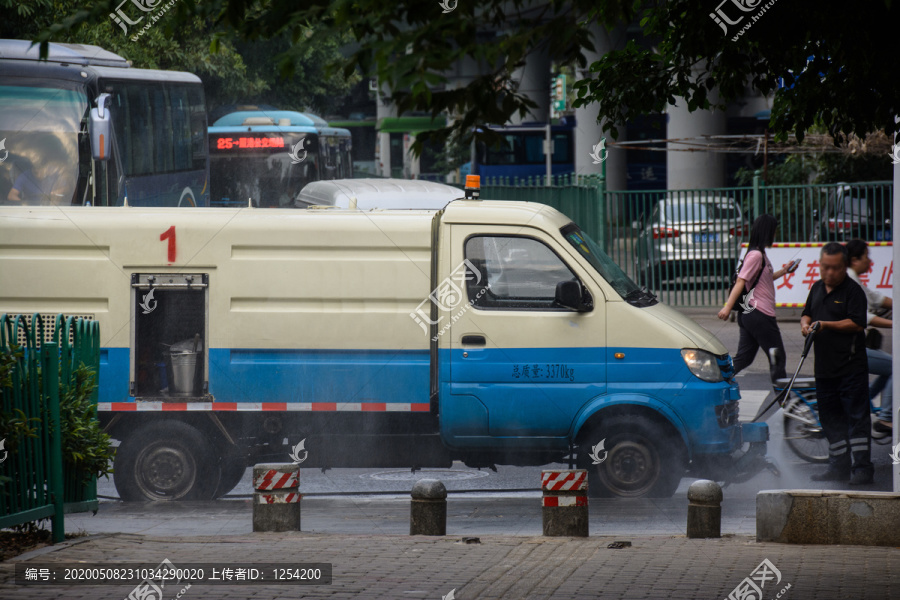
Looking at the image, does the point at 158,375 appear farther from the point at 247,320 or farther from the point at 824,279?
the point at 824,279

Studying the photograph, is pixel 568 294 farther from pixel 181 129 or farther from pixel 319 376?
pixel 181 129

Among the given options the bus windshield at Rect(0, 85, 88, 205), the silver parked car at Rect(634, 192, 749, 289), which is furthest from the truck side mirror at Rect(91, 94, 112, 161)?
the silver parked car at Rect(634, 192, 749, 289)

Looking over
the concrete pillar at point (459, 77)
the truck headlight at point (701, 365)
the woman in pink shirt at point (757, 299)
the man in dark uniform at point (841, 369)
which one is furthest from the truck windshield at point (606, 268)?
the woman in pink shirt at point (757, 299)

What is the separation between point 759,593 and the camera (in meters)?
5.46

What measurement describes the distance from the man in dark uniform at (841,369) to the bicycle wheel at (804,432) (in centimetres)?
33

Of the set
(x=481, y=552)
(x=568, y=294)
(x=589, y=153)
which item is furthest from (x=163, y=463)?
(x=589, y=153)

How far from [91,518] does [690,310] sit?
514 inches

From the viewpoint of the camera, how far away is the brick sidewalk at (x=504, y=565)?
17.8 ft

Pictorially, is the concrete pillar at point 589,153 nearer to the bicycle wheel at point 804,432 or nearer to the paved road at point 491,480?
the paved road at point 491,480

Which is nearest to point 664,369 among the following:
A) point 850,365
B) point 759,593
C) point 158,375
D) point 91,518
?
point 850,365

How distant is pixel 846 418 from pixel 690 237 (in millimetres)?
10075

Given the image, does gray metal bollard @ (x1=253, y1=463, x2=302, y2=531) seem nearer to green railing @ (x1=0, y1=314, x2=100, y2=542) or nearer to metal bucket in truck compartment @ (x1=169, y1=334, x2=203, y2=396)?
green railing @ (x1=0, y1=314, x2=100, y2=542)

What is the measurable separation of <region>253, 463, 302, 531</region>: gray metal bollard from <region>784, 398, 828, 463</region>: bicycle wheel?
439cm

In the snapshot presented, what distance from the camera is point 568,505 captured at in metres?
6.95
